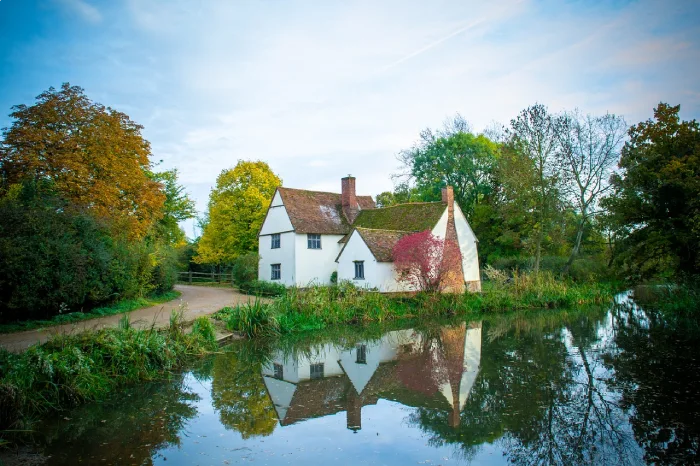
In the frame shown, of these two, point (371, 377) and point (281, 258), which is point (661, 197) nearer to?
point (371, 377)

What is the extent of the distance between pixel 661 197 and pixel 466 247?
1265 centimetres

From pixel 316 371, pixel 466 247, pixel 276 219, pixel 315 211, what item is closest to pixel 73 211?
pixel 316 371

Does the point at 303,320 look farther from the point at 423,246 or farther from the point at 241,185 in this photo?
the point at 241,185

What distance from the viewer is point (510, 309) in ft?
81.7

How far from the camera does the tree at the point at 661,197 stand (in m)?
19.9

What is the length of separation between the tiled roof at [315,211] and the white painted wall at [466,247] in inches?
291

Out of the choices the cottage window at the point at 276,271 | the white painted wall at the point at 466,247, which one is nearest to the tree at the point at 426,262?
the white painted wall at the point at 466,247

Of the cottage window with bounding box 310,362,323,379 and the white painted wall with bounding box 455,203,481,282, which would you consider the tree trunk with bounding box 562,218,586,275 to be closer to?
the white painted wall with bounding box 455,203,481,282

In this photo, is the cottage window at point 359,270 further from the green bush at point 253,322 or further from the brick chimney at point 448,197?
the green bush at point 253,322

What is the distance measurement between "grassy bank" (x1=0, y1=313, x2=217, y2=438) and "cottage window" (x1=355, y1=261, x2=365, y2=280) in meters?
15.0

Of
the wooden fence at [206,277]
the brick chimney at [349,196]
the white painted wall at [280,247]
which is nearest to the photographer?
the white painted wall at [280,247]

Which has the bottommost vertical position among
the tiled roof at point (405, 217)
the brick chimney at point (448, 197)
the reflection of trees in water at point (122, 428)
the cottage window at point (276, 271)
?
the reflection of trees in water at point (122, 428)

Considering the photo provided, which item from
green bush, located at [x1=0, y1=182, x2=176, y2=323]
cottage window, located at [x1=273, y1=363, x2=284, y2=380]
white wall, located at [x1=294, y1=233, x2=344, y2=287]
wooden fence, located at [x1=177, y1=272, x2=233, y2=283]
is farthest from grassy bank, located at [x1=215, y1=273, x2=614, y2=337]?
wooden fence, located at [x1=177, y1=272, x2=233, y2=283]

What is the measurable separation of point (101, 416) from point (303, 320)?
1033 cm
